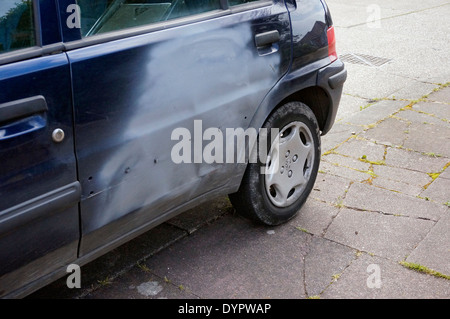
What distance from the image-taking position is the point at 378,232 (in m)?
3.50

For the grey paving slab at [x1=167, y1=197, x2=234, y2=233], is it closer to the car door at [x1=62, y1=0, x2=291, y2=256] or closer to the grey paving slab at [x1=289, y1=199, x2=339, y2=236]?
the grey paving slab at [x1=289, y1=199, x2=339, y2=236]

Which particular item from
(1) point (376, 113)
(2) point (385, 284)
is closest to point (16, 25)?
(2) point (385, 284)

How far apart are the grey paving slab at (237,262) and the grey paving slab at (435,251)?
2.08ft

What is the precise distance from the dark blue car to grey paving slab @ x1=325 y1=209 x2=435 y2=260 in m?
0.40

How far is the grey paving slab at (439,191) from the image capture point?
3893mm

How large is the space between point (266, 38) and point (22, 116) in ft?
4.74

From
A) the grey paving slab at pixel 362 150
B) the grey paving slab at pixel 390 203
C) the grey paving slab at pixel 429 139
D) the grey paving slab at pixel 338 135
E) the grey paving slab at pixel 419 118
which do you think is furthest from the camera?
the grey paving slab at pixel 419 118

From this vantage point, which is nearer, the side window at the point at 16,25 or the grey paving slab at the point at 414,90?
the side window at the point at 16,25

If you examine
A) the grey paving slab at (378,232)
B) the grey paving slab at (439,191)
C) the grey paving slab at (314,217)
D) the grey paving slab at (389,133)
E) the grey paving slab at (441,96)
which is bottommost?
the grey paving slab at (378,232)

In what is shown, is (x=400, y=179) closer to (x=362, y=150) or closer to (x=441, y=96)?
(x=362, y=150)

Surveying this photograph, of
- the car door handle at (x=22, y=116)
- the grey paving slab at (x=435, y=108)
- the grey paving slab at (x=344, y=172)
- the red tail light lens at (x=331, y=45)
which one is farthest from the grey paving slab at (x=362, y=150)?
the car door handle at (x=22, y=116)

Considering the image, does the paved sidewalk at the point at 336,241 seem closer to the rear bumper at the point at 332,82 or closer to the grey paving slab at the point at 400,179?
the grey paving slab at the point at 400,179

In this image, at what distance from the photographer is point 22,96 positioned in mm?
2021

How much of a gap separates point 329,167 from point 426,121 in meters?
1.48
